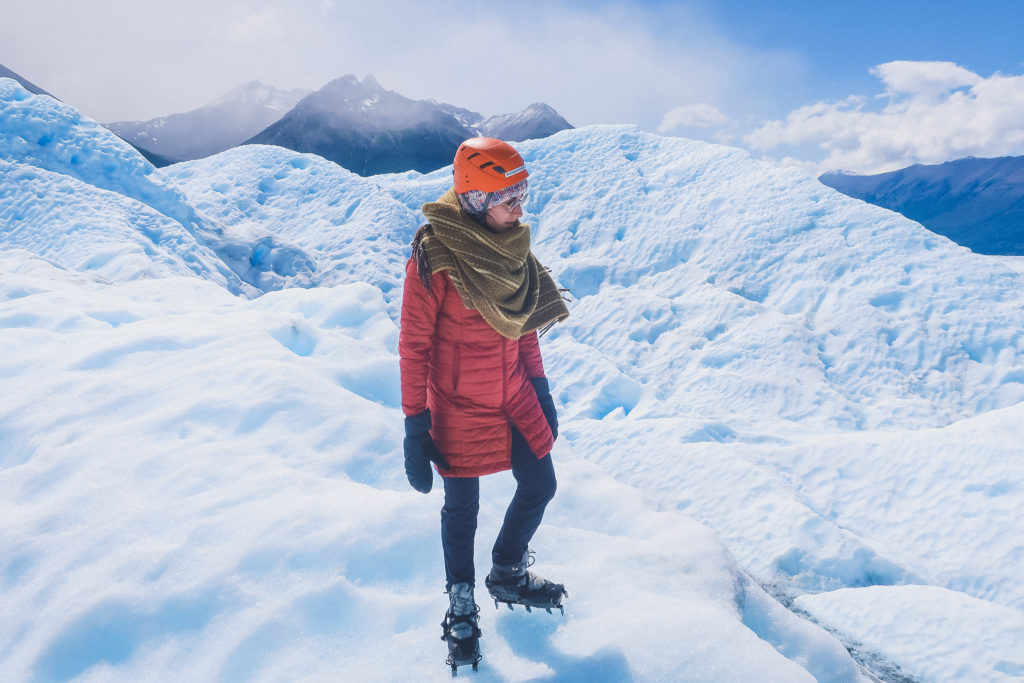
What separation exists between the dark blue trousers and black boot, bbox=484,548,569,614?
0.03m

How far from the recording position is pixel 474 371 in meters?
1.69

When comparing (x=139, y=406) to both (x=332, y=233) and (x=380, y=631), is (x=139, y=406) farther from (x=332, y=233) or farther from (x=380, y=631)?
(x=332, y=233)

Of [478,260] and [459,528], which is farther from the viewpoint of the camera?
[459,528]

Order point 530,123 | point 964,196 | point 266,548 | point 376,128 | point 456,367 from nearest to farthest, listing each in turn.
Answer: point 456,367, point 266,548, point 530,123, point 376,128, point 964,196

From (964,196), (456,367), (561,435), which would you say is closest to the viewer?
(456,367)

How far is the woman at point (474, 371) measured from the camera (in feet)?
5.21

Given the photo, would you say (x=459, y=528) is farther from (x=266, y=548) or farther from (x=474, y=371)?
(x=266, y=548)

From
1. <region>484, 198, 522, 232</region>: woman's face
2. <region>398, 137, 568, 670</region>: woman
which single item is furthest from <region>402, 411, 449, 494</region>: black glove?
<region>484, 198, 522, 232</region>: woman's face

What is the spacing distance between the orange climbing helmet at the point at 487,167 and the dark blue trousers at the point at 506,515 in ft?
2.45

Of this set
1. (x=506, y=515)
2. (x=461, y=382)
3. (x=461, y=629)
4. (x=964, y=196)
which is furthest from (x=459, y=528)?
(x=964, y=196)

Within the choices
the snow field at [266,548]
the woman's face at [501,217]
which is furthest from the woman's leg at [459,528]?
the woman's face at [501,217]

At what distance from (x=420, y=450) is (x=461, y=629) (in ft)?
1.72

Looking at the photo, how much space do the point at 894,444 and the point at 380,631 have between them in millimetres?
7637

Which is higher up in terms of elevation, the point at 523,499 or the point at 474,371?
the point at 474,371
